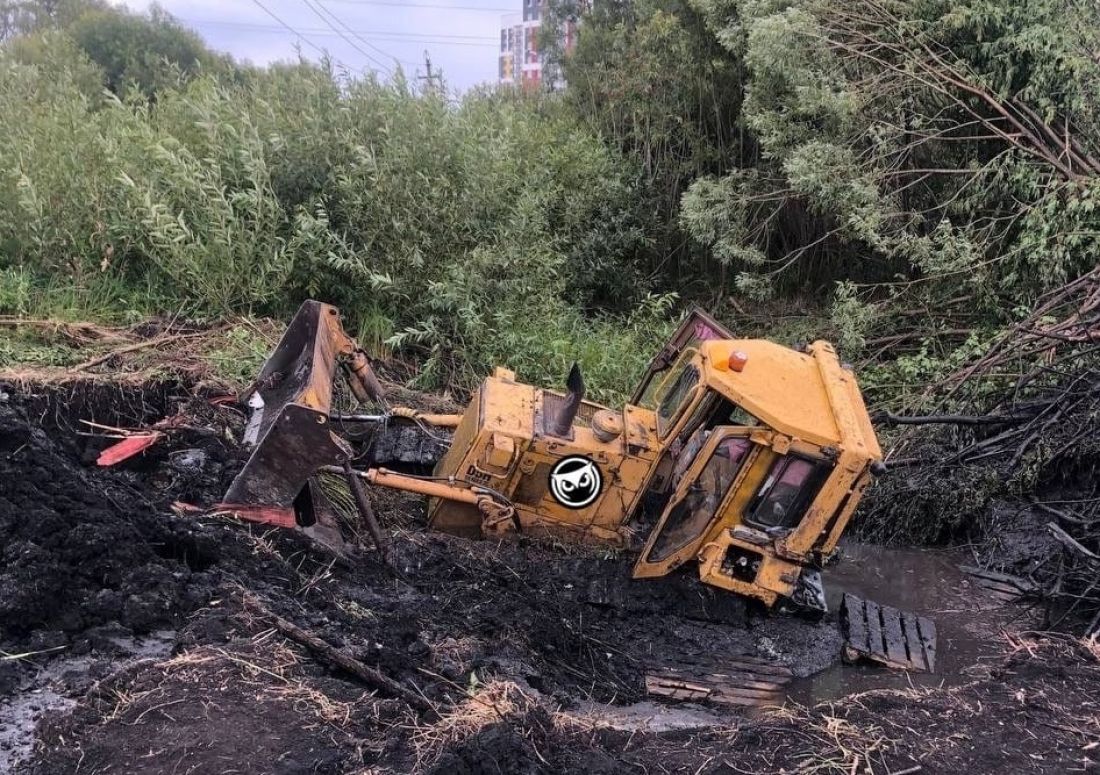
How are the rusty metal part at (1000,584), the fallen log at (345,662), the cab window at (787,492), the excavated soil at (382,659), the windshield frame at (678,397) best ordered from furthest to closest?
the rusty metal part at (1000,584) < the windshield frame at (678,397) < the cab window at (787,492) < the fallen log at (345,662) < the excavated soil at (382,659)

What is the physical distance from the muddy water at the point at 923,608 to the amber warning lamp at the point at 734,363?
6.06 ft

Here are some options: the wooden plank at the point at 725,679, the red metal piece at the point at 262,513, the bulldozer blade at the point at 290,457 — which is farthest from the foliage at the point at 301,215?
the wooden plank at the point at 725,679

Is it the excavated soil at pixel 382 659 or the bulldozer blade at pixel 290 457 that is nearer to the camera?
the excavated soil at pixel 382 659

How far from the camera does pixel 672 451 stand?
18.2 feet

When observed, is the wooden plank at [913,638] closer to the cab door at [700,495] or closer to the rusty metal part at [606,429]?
the cab door at [700,495]

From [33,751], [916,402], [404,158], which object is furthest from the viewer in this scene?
[404,158]

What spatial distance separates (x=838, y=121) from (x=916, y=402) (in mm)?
3704

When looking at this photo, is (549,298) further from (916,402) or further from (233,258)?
(916,402)

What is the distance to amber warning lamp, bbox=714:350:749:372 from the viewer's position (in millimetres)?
5051

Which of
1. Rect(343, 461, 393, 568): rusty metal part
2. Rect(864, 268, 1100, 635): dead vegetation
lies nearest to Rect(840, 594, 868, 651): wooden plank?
A: Rect(864, 268, 1100, 635): dead vegetation

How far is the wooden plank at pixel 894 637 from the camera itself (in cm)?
537

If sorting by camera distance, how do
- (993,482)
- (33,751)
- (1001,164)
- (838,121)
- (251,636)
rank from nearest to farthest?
(33,751) < (251,636) < (993,482) < (1001,164) < (838,121)

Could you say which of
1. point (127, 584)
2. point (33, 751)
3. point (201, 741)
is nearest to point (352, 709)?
point (201, 741)

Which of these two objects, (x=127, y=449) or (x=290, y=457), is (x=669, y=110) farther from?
(x=290, y=457)
